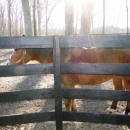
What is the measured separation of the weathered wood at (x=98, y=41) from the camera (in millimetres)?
2686

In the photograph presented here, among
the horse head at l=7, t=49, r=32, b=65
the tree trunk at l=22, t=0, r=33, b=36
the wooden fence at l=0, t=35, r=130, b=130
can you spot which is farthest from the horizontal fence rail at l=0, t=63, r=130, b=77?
the tree trunk at l=22, t=0, r=33, b=36

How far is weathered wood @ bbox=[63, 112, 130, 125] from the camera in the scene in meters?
→ 2.85

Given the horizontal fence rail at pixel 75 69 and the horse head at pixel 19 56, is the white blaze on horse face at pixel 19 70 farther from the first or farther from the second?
the horse head at pixel 19 56

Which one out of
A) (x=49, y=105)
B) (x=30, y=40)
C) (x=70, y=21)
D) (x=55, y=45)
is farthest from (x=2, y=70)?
(x=70, y=21)

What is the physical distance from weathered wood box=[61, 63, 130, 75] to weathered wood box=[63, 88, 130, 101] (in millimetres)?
332

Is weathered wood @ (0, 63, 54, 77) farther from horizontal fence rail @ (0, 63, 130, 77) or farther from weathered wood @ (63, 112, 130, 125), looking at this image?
weathered wood @ (63, 112, 130, 125)

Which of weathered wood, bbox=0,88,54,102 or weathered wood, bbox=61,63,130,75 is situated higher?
weathered wood, bbox=61,63,130,75

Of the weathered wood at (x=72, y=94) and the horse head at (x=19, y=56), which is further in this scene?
the horse head at (x=19, y=56)

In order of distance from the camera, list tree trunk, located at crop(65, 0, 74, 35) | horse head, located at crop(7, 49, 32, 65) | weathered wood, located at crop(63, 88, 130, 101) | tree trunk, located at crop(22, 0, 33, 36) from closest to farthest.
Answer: weathered wood, located at crop(63, 88, 130, 101) < horse head, located at crop(7, 49, 32, 65) < tree trunk, located at crop(65, 0, 74, 35) < tree trunk, located at crop(22, 0, 33, 36)

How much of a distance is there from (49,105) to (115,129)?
196 centimetres

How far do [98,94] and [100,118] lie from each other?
0.42 meters

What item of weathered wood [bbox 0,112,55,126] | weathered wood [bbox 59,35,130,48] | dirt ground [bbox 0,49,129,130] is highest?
weathered wood [bbox 59,35,130,48]

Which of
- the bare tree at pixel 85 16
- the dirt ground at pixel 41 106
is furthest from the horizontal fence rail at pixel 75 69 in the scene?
the bare tree at pixel 85 16

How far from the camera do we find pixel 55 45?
2.75 meters
